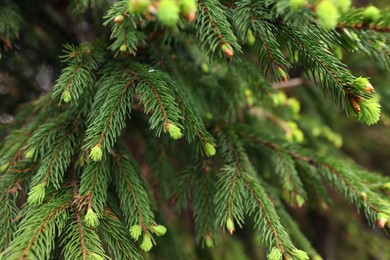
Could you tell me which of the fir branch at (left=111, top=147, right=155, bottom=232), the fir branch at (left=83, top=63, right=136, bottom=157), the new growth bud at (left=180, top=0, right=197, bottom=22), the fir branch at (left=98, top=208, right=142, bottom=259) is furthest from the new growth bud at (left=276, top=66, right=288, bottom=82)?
the fir branch at (left=98, top=208, right=142, bottom=259)

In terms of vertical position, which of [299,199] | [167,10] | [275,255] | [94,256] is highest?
[167,10]

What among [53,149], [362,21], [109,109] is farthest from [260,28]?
[53,149]

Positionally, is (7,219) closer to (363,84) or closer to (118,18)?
(118,18)

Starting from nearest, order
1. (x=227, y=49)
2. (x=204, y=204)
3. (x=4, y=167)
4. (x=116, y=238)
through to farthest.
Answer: (x=227, y=49) < (x=116, y=238) < (x=4, y=167) < (x=204, y=204)

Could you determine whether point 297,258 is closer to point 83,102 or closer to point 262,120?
point 83,102

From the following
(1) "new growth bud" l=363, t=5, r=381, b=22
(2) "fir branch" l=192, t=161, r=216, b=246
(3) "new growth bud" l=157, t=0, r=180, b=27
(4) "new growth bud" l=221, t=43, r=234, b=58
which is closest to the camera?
(3) "new growth bud" l=157, t=0, r=180, b=27

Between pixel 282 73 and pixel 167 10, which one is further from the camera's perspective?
pixel 282 73

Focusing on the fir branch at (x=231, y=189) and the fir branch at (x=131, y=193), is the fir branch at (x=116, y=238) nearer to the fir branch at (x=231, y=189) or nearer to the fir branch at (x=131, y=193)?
the fir branch at (x=131, y=193)

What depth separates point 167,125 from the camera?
98 centimetres

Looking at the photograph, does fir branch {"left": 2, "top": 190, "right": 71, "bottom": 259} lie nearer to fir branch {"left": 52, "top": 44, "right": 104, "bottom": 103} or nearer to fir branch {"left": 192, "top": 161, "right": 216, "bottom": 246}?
fir branch {"left": 52, "top": 44, "right": 104, "bottom": 103}

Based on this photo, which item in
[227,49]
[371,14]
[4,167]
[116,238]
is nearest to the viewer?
[371,14]

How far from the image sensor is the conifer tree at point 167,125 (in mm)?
943

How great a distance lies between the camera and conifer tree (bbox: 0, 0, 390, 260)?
0.94 m

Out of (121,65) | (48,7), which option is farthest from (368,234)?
(48,7)
